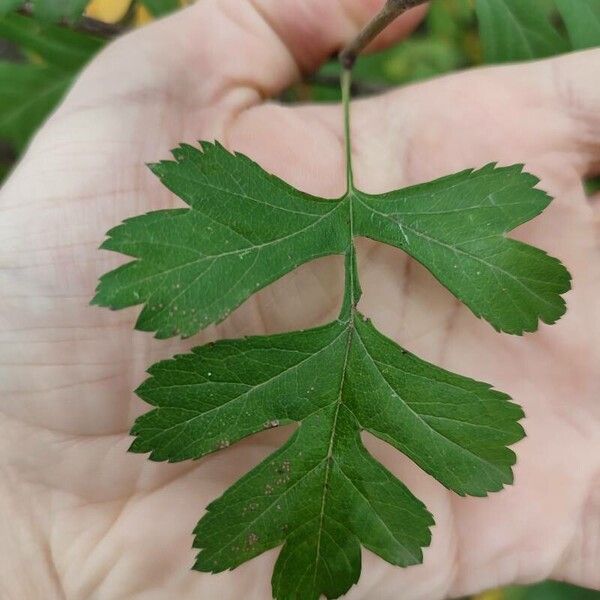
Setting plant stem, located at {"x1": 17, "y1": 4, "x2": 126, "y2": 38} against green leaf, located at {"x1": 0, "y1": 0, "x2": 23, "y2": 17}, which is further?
plant stem, located at {"x1": 17, "y1": 4, "x2": 126, "y2": 38}

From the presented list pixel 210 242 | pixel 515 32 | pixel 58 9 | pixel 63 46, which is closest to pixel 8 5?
pixel 58 9

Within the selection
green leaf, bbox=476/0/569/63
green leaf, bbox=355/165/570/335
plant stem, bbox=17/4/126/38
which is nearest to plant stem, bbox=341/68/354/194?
green leaf, bbox=355/165/570/335

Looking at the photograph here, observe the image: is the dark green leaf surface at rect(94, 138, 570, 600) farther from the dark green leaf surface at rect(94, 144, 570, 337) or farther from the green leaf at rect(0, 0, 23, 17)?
the green leaf at rect(0, 0, 23, 17)

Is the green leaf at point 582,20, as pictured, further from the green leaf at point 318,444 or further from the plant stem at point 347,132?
the green leaf at point 318,444

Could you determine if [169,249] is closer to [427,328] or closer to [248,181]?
[248,181]

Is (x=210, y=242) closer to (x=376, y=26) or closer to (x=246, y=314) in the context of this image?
(x=246, y=314)

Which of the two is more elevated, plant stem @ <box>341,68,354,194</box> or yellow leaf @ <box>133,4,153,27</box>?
yellow leaf @ <box>133,4,153,27</box>

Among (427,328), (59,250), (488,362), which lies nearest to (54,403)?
(59,250)
